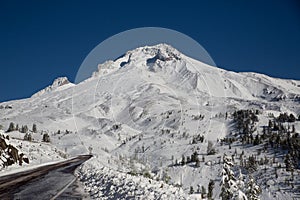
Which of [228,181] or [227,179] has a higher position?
[227,179]

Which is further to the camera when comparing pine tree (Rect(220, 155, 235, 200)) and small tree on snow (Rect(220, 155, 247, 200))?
pine tree (Rect(220, 155, 235, 200))

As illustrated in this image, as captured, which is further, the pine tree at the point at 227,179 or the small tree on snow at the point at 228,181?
the pine tree at the point at 227,179

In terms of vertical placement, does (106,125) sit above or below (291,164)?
above

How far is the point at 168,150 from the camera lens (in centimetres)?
12044

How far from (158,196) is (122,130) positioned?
159 m

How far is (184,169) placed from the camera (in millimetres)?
88812

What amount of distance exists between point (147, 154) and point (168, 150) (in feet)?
25.2

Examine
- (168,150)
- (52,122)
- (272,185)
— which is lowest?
(272,185)

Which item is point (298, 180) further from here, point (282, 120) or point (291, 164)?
point (282, 120)

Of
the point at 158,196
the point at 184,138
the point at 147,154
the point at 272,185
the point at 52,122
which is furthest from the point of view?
the point at 52,122

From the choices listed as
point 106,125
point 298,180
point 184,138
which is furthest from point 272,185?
point 106,125

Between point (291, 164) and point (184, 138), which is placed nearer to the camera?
point (291, 164)

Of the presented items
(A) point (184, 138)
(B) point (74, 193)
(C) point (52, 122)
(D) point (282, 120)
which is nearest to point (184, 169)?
(A) point (184, 138)

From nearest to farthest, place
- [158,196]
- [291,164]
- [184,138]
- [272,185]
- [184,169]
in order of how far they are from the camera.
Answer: [158,196], [272,185], [291,164], [184,169], [184,138]
